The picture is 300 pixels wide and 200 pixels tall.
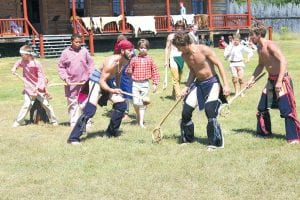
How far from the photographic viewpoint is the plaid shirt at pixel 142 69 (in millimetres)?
9672

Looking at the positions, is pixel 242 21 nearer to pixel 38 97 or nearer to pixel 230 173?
pixel 38 97

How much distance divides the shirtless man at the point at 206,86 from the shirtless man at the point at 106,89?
1.08 metres

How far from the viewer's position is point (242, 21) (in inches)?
1186

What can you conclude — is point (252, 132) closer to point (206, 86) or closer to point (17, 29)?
point (206, 86)

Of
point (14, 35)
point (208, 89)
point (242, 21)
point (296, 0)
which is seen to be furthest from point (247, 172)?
point (296, 0)

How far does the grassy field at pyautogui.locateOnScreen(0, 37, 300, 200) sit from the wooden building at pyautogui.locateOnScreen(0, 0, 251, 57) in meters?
14.4

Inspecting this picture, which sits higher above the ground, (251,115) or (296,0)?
(296,0)

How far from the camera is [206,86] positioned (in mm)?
7531

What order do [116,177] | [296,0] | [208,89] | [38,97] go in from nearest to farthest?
[116,177] → [208,89] → [38,97] → [296,0]

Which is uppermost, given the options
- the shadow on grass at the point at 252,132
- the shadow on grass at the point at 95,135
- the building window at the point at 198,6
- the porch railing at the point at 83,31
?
the building window at the point at 198,6

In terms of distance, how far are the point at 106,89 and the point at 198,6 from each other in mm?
24299

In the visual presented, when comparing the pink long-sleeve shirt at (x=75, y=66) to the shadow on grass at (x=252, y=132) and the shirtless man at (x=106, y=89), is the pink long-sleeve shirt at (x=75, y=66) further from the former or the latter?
the shadow on grass at (x=252, y=132)

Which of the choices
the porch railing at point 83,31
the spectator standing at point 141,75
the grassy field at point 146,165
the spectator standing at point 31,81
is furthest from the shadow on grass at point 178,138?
the porch railing at point 83,31

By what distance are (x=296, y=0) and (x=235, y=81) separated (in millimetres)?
45162
